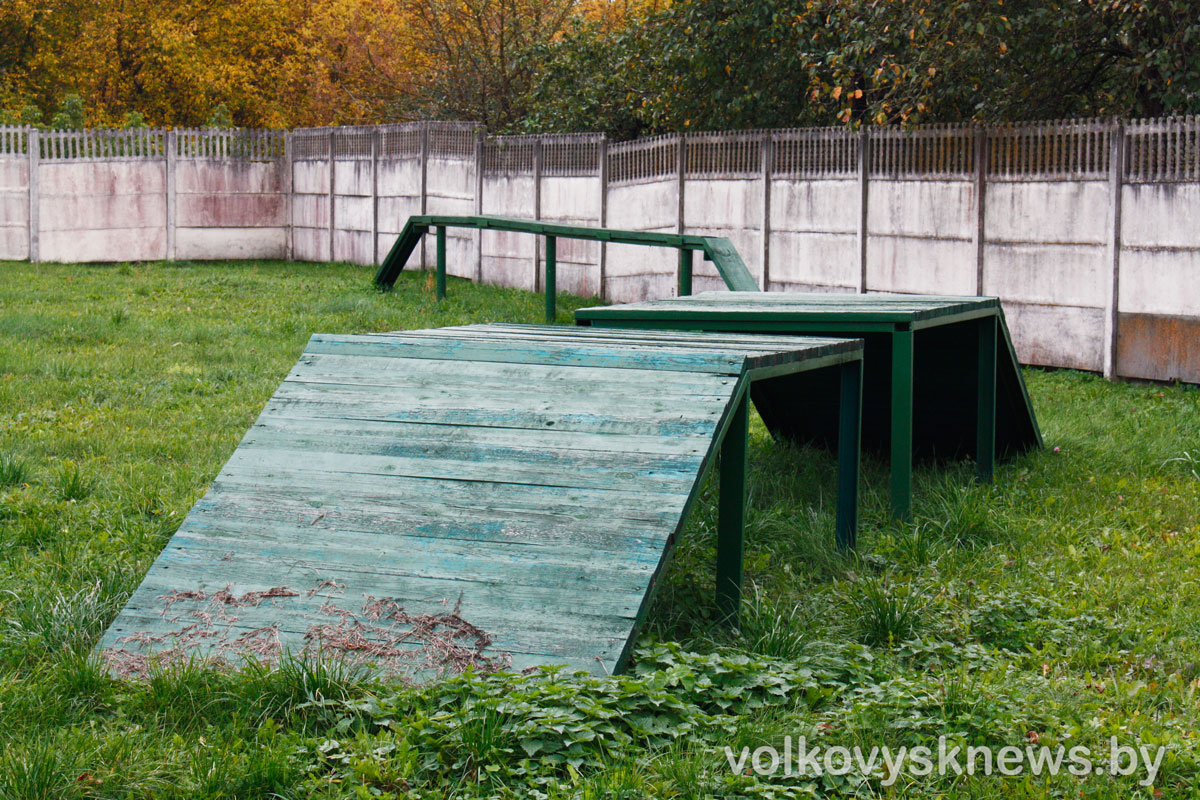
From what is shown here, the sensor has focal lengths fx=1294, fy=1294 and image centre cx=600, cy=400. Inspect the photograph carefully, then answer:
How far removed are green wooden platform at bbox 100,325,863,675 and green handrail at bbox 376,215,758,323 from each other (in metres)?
6.15

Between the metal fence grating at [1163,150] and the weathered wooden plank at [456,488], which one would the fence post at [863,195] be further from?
the weathered wooden plank at [456,488]

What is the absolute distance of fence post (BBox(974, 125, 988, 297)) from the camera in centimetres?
1108

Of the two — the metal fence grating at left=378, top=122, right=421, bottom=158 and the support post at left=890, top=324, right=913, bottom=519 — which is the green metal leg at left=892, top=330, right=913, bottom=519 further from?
the metal fence grating at left=378, top=122, right=421, bottom=158

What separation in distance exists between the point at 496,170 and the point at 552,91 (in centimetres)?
295

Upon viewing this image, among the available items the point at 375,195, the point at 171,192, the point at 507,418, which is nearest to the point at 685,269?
the point at 507,418

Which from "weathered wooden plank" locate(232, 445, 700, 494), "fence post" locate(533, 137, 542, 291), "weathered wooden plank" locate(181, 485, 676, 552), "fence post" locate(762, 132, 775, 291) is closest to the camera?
"weathered wooden plank" locate(181, 485, 676, 552)

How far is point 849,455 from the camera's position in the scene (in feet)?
18.4

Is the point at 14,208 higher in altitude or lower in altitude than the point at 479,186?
lower

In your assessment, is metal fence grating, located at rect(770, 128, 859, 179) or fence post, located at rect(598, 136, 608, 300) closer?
metal fence grating, located at rect(770, 128, 859, 179)

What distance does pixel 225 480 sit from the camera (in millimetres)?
4562

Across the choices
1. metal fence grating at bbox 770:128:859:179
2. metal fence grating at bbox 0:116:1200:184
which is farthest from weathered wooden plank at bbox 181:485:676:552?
metal fence grating at bbox 770:128:859:179

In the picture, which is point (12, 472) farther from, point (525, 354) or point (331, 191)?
point (331, 191)

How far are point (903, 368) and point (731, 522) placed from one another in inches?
70.8

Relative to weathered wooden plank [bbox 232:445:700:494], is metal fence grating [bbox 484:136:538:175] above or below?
above
